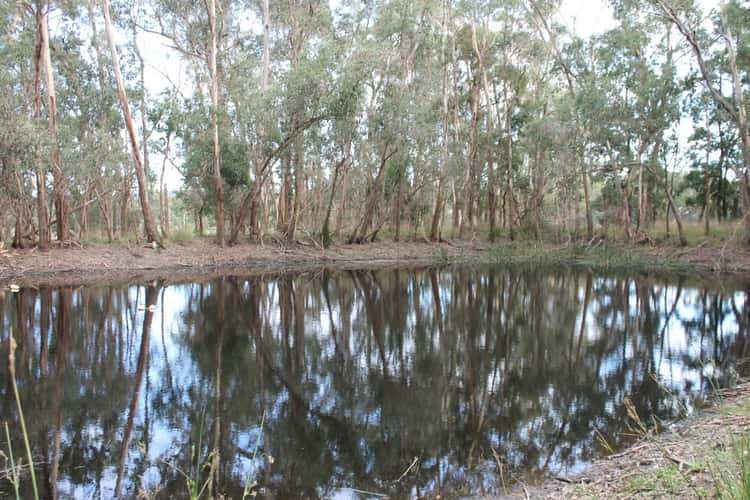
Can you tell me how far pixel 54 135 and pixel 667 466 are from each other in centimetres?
1968

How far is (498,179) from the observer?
33.1m

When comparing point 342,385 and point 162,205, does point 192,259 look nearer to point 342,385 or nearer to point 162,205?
point 162,205

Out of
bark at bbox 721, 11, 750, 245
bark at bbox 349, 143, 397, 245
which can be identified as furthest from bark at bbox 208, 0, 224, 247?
bark at bbox 721, 11, 750, 245

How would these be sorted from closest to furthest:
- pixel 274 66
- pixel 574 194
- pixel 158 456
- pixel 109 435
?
pixel 158 456 < pixel 109 435 < pixel 274 66 < pixel 574 194

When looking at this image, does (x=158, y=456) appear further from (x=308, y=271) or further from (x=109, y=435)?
(x=308, y=271)

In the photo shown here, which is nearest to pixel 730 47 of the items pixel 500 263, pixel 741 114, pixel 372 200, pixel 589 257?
pixel 741 114

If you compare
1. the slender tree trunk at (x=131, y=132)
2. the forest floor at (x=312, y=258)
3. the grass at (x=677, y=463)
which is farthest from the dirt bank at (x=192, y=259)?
the grass at (x=677, y=463)

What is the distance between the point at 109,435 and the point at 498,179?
30.2 m

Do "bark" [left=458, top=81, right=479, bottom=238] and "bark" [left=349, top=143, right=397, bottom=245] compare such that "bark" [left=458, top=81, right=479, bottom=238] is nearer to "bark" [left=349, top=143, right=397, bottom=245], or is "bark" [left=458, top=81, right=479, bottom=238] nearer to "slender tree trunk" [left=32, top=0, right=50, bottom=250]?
"bark" [left=349, top=143, right=397, bottom=245]

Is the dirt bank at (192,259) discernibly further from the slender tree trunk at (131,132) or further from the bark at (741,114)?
the bark at (741,114)

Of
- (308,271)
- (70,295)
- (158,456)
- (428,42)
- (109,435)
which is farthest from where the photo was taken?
(428,42)

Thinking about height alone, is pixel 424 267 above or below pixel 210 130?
below

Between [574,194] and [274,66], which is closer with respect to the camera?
[274,66]

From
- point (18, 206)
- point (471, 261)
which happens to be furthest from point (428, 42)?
point (18, 206)
